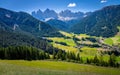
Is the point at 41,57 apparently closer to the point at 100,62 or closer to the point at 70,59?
the point at 70,59

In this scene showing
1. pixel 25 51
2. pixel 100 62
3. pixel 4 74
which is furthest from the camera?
pixel 100 62

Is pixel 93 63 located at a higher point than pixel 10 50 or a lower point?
lower

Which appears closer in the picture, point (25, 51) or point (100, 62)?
point (25, 51)

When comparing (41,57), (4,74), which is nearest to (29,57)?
(41,57)

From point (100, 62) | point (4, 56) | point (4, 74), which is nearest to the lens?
point (4, 74)

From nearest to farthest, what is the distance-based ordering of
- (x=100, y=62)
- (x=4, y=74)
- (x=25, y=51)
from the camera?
(x=4, y=74) < (x=25, y=51) < (x=100, y=62)

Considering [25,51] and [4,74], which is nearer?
[4,74]

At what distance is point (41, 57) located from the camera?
18675 centimetres

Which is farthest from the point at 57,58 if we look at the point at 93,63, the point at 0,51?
the point at 0,51

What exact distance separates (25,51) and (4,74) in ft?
397

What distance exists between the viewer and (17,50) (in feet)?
545

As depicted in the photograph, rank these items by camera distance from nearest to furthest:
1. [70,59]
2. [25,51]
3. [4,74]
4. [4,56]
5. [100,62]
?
1. [4,74]
2. [4,56]
3. [25,51]
4. [100,62]
5. [70,59]

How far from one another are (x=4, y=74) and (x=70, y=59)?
151 metres

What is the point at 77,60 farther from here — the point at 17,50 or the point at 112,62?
the point at 17,50
